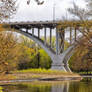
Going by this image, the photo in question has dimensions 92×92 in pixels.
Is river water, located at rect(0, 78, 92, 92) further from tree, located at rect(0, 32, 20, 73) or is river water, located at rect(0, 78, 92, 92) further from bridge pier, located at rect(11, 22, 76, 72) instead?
bridge pier, located at rect(11, 22, 76, 72)

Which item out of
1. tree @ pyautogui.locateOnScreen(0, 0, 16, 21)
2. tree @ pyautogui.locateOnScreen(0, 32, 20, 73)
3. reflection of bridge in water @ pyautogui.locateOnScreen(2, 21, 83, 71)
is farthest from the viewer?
reflection of bridge in water @ pyautogui.locateOnScreen(2, 21, 83, 71)

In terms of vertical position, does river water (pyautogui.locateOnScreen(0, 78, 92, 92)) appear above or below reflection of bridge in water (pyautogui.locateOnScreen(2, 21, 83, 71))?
below

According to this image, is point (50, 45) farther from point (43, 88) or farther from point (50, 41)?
point (43, 88)

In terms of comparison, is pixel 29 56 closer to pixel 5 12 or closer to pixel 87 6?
pixel 87 6

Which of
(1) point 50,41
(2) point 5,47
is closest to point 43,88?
(2) point 5,47

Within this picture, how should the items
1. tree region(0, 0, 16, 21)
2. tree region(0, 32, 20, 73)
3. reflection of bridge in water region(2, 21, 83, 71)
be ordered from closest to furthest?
tree region(0, 0, 16, 21)
tree region(0, 32, 20, 73)
reflection of bridge in water region(2, 21, 83, 71)

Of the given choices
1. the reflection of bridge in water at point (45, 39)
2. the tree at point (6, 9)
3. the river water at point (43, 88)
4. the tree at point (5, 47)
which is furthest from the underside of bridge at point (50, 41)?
the tree at point (6, 9)

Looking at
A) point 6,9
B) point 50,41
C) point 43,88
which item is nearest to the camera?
point 6,9

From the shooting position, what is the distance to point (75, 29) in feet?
64.7

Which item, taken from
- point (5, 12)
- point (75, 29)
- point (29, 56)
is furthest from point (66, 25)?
point (29, 56)

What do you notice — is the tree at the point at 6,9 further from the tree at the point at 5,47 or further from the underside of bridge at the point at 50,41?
the underside of bridge at the point at 50,41

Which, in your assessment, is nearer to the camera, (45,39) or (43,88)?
(43,88)

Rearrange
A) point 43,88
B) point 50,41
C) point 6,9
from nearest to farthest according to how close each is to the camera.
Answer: point 6,9
point 43,88
point 50,41

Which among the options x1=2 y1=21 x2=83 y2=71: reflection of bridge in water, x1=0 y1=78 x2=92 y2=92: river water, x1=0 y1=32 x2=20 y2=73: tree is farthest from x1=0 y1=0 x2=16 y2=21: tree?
x1=2 y1=21 x2=83 y2=71: reflection of bridge in water
